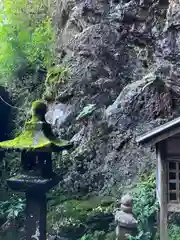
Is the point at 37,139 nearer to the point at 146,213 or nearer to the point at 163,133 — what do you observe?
the point at 163,133

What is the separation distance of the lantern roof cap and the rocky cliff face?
3212 millimetres

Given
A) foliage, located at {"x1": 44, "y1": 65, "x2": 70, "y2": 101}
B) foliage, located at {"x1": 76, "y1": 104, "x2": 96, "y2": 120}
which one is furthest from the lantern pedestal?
foliage, located at {"x1": 44, "y1": 65, "x2": 70, "y2": 101}

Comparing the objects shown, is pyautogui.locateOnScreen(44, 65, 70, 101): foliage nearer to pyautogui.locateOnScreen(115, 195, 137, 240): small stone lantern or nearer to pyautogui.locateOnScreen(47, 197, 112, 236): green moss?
pyautogui.locateOnScreen(47, 197, 112, 236): green moss

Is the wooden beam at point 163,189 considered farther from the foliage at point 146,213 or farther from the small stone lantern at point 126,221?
the small stone lantern at point 126,221

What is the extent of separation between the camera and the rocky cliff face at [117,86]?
8.84 metres

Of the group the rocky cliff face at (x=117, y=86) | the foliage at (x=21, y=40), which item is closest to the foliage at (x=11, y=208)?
the rocky cliff face at (x=117, y=86)

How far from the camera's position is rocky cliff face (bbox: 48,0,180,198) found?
8.84 meters

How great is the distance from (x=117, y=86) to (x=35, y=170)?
17.4 ft

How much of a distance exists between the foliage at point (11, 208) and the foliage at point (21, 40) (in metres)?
5.82

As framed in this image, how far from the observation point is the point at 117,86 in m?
10.7

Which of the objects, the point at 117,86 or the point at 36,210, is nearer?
the point at 36,210

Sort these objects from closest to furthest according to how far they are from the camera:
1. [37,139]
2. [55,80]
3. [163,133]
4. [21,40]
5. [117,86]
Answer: [163,133] → [37,139] → [117,86] → [55,80] → [21,40]

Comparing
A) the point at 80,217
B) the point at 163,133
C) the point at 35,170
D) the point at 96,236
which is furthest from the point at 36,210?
the point at 163,133

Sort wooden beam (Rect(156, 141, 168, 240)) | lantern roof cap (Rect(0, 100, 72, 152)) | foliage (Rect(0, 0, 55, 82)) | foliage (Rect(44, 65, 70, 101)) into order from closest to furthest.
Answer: wooden beam (Rect(156, 141, 168, 240)), lantern roof cap (Rect(0, 100, 72, 152)), foliage (Rect(44, 65, 70, 101)), foliage (Rect(0, 0, 55, 82))
